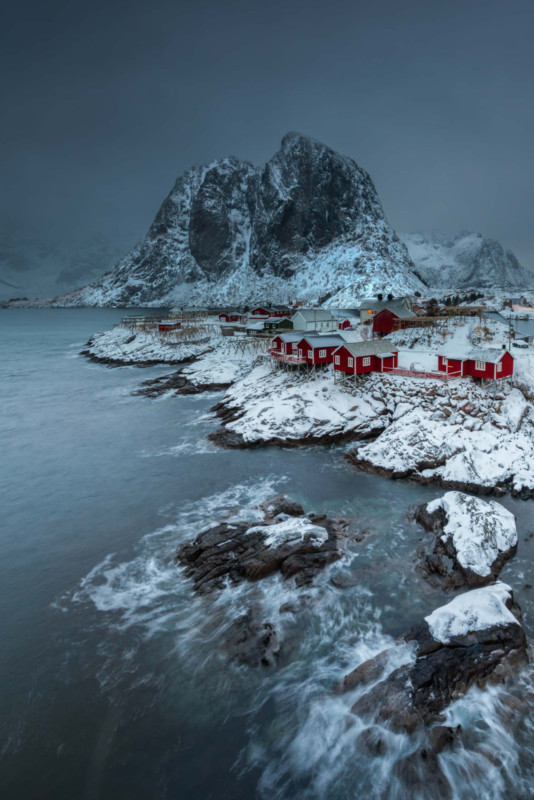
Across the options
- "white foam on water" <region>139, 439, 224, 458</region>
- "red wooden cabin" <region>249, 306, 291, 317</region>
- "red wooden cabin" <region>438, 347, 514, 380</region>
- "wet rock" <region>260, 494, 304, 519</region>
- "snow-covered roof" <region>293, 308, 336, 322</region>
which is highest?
"red wooden cabin" <region>249, 306, 291, 317</region>

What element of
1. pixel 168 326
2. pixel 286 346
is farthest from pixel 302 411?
pixel 168 326

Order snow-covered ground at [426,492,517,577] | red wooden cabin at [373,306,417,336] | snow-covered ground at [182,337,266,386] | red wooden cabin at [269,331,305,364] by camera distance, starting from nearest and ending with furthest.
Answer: snow-covered ground at [426,492,517,577] → red wooden cabin at [269,331,305,364] → snow-covered ground at [182,337,266,386] → red wooden cabin at [373,306,417,336]

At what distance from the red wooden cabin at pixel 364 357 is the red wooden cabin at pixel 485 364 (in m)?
5.84

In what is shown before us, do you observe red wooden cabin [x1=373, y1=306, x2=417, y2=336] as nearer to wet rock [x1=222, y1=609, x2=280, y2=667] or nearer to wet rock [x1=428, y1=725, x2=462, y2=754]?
wet rock [x1=222, y1=609, x2=280, y2=667]

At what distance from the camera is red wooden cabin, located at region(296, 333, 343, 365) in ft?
144

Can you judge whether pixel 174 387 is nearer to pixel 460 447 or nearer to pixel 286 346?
pixel 286 346

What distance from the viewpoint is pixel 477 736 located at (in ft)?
36.9

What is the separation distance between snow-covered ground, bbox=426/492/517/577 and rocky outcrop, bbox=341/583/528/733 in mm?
3051

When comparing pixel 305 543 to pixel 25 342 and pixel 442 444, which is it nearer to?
pixel 442 444

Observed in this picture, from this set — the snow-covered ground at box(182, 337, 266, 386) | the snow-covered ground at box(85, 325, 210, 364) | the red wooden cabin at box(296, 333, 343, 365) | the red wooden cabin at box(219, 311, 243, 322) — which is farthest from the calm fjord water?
the red wooden cabin at box(219, 311, 243, 322)

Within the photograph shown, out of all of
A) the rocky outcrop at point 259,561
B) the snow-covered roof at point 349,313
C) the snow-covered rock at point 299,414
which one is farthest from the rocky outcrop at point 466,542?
the snow-covered roof at point 349,313

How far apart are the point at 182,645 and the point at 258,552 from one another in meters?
5.10

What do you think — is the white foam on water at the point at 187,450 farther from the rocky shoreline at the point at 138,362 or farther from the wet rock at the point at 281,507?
the rocky shoreline at the point at 138,362

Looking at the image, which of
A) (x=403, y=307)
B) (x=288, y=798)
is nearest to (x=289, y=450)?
(x=288, y=798)
